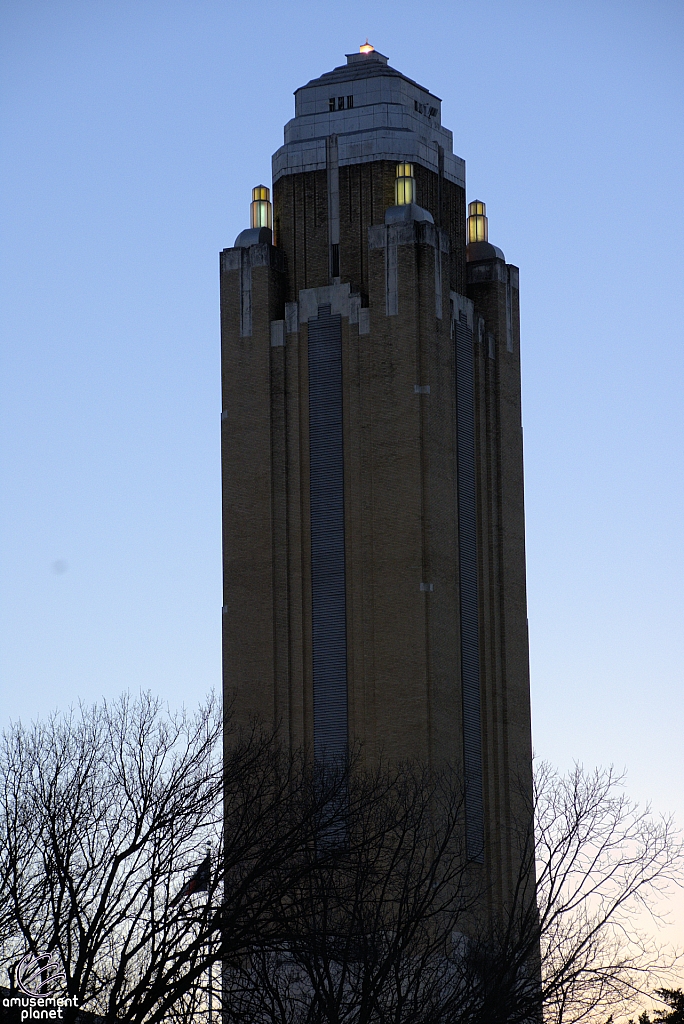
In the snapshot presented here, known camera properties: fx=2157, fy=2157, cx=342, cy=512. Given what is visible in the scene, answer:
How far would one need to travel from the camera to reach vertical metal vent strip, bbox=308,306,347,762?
76.5 m

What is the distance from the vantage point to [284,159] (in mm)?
82875

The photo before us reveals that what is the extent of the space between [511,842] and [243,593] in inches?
523

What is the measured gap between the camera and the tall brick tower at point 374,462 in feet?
250

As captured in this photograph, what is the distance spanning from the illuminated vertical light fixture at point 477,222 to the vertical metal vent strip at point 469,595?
16.8 ft

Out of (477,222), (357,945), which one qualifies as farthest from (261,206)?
(357,945)

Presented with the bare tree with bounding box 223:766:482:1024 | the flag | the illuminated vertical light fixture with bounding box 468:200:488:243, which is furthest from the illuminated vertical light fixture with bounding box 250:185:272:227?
the flag

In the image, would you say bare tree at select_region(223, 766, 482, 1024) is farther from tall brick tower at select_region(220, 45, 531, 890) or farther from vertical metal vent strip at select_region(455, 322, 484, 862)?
vertical metal vent strip at select_region(455, 322, 484, 862)

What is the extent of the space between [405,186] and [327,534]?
13.4 metres

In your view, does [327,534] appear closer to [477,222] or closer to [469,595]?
[469,595]

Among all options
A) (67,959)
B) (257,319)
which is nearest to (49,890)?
(67,959)

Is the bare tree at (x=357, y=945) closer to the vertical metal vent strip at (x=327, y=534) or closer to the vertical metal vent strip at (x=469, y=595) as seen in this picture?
the vertical metal vent strip at (x=327, y=534)

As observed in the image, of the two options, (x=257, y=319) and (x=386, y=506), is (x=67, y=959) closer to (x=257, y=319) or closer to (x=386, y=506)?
(x=386, y=506)

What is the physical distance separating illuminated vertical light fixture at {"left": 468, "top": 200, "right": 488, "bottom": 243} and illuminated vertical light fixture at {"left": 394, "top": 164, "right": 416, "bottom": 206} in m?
5.32

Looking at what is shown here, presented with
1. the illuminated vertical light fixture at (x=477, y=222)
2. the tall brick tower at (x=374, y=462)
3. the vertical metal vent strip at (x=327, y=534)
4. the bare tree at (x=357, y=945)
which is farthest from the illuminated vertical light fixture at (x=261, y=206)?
the bare tree at (x=357, y=945)
